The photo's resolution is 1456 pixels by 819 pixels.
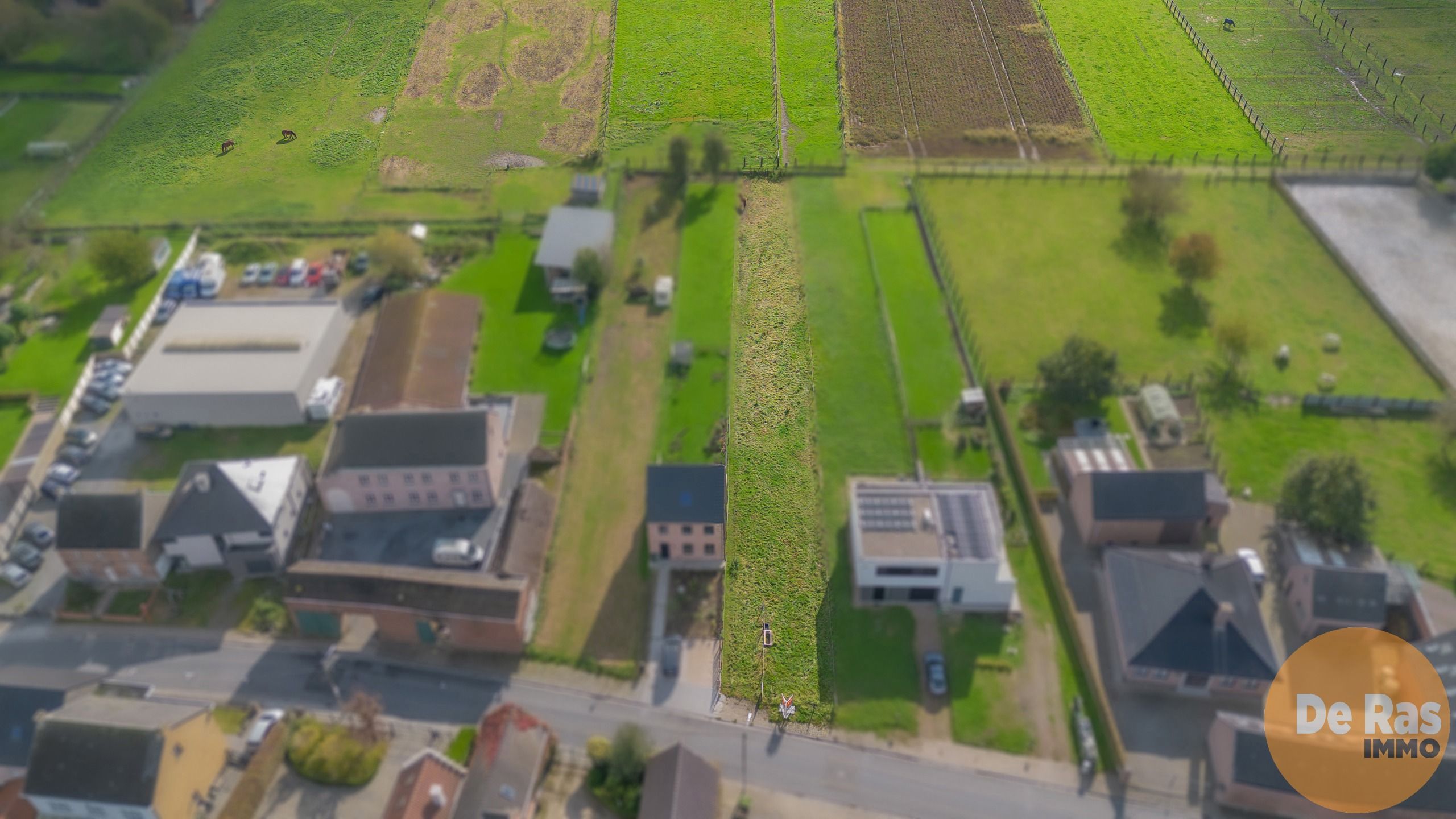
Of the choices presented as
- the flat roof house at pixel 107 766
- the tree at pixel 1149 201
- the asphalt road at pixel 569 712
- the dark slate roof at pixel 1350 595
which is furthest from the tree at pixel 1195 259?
the flat roof house at pixel 107 766

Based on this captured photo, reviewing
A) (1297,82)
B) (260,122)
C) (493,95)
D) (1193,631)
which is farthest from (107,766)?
(1297,82)

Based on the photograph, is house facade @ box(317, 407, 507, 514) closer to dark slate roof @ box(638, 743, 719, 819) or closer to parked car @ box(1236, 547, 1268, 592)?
dark slate roof @ box(638, 743, 719, 819)

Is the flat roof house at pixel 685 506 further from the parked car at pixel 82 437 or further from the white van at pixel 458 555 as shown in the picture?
the parked car at pixel 82 437

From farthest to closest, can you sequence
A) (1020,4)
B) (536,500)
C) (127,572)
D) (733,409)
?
(1020,4) → (536,500) → (127,572) → (733,409)

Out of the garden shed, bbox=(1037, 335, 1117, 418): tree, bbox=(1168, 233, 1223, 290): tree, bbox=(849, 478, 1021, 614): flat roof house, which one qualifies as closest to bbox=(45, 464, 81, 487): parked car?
bbox=(849, 478, 1021, 614): flat roof house

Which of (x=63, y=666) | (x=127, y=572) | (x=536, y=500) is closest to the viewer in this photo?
(x=63, y=666)

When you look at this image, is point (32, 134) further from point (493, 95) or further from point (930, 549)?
point (930, 549)

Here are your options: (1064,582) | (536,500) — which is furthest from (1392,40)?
(536,500)

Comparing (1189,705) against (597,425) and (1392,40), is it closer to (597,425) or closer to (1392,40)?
(597,425)
